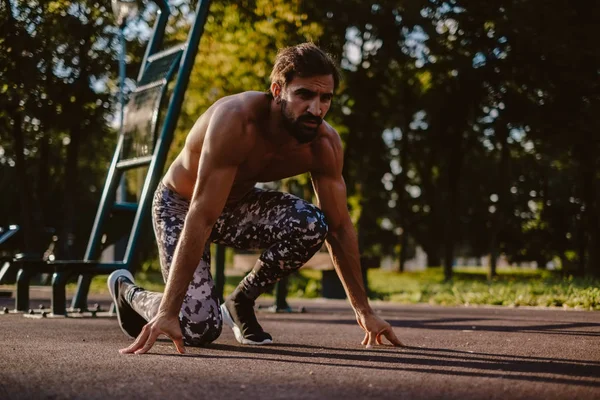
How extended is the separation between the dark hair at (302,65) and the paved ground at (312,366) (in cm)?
138

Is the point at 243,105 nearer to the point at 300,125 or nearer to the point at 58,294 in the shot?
the point at 300,125

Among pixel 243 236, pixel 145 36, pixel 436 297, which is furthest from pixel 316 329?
pixel 145 36

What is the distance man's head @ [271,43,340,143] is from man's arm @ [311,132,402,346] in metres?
0.47

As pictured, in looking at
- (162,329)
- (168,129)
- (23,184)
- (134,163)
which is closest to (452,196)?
(23,184)

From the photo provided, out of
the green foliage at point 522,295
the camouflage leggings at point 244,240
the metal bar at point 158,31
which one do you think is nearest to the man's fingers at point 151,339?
the camouflage leggings at point 244,240

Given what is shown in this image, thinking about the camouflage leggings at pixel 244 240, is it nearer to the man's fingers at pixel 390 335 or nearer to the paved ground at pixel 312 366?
the paved ground at pixel 312 366

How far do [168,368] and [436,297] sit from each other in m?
7.85

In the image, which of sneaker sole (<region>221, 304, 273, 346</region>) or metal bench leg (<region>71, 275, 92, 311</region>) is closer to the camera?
sneaker sole (<region>221, 304, 273, 346</region>)

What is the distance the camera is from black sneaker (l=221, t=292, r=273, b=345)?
470cm

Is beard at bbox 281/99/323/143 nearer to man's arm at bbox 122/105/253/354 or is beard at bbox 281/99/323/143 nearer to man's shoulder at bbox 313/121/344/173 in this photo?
man's arm at bbox 122/105/253/354

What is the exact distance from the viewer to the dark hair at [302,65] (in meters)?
3.94

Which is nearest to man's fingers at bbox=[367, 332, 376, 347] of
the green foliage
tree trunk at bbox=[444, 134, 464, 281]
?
the green foliage

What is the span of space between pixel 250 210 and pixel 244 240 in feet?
0.61

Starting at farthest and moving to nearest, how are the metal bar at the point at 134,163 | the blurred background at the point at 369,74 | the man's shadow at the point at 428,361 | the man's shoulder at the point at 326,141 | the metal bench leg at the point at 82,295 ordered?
the blurred background at the point at 369,74 < the metal bench leg at the point at 82,295 < the metal bar at the point at 134,163 < the man's shoulder at the point at 326,141 < the man's shadow at the point at 428,361
